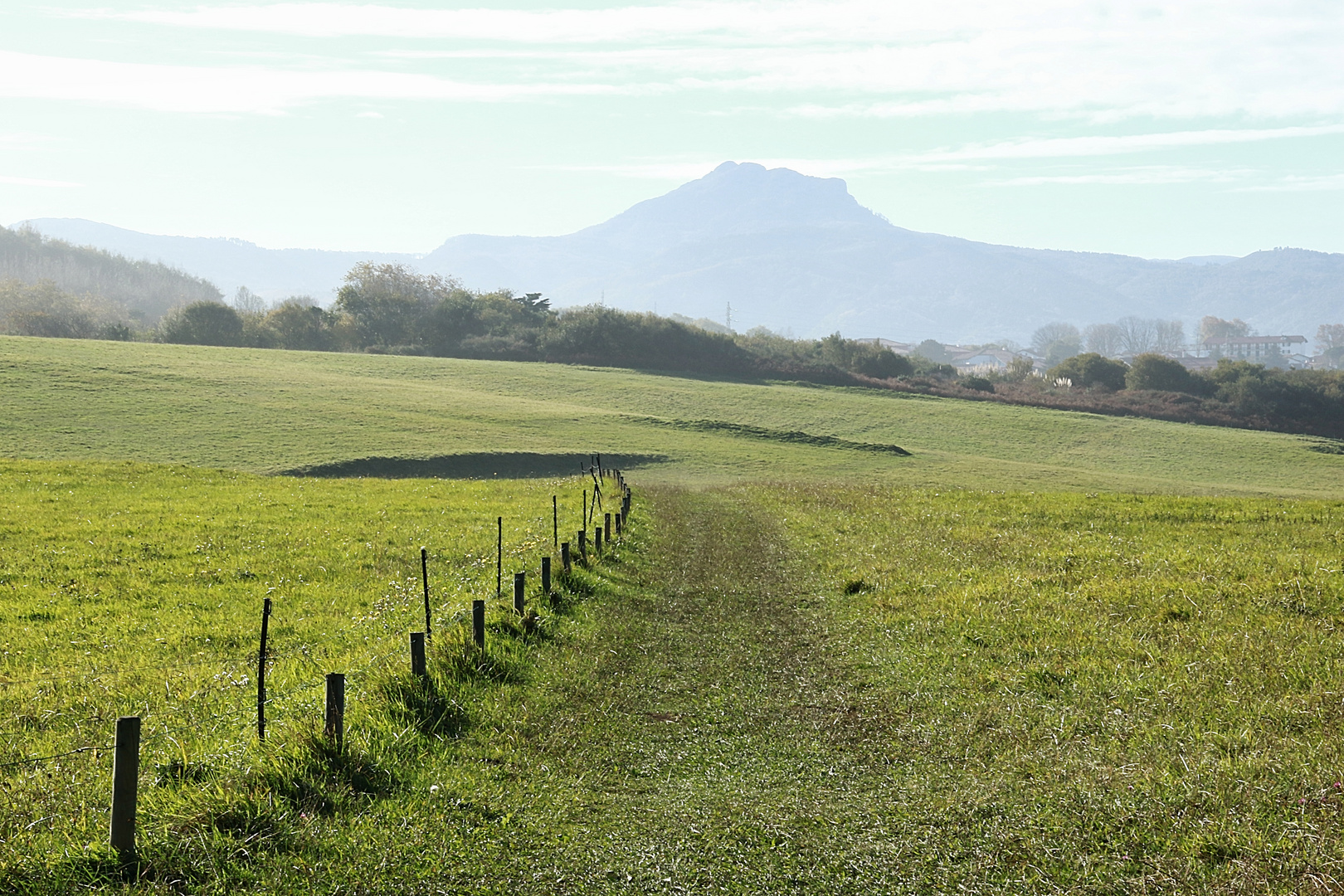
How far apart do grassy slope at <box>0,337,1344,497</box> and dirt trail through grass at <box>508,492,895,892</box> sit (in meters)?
32.5

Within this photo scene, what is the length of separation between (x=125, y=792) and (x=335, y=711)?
2.10 m

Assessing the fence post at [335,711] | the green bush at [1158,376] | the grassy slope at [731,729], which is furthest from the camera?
the green bush at [1158,376]

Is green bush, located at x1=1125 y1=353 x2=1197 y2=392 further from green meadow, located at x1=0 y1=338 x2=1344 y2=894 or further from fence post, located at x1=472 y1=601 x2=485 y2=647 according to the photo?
fence post, located at x1=472 y1=601 x2=485 y2=647

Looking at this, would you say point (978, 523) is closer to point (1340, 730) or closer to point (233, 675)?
point (1340, 730)

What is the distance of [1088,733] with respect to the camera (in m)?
9.43

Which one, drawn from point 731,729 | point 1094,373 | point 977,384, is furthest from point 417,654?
point 1094,373

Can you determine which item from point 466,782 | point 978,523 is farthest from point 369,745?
point 978,523

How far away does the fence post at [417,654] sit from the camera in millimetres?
9959

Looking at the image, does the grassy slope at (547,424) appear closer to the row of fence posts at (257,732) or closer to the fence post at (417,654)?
the row of fence posts at (257,732)

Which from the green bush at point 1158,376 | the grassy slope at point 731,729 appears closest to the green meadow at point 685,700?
the grassy slope at point 731,729

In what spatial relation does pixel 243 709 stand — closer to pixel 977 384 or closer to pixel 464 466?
pixel 464 466

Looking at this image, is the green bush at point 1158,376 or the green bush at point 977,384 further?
the green bush at point 1158,376

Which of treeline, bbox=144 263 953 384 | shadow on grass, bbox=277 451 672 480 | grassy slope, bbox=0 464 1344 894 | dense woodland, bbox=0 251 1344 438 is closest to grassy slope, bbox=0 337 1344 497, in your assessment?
shadow on grass, bbox=277 451 672 480

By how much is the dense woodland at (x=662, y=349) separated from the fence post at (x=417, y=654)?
94.4m
